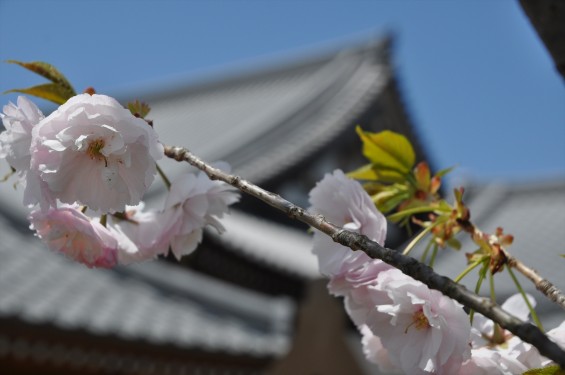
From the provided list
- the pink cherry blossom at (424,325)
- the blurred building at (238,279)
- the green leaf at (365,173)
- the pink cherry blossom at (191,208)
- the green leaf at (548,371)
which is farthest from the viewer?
the blurred building at (238,279)

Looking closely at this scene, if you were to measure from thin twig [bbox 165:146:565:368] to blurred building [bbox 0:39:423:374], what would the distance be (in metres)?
2.84

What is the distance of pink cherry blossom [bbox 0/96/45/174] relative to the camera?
56 centimetres

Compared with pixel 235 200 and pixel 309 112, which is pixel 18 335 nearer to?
pixel 235 200

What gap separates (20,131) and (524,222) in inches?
297

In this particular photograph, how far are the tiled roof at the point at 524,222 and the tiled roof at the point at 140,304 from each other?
1.54 metres

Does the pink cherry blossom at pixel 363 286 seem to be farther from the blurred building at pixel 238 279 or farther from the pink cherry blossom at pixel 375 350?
the blurred building at pixel 238 279

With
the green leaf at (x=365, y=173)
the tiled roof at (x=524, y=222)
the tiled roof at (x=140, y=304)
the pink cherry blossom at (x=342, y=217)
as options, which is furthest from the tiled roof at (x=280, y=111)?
the pink cherry blossom at (x=342, y=217)

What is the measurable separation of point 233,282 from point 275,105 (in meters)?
2.80

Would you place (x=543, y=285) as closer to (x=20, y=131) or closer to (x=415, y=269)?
(x=415, y=269)

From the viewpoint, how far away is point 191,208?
0.68m

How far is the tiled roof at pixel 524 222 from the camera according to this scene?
5941 mm

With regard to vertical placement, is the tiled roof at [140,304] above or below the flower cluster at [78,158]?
above

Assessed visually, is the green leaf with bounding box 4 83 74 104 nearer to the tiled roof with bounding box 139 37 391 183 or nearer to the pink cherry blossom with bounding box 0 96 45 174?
the pink cherry blossom with bounding box 0 96 45 174

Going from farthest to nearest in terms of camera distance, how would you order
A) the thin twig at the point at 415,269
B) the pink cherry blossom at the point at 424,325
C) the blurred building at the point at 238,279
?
the blurred building at the point at 238,279 → the pink cherry blossom at the point at 424,325 → the thin twig at the point at 415,269
